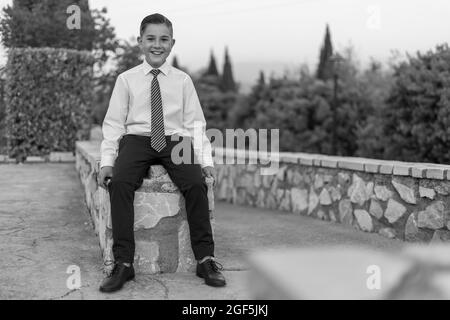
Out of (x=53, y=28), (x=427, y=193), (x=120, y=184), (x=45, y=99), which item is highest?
(x=53, y=28)

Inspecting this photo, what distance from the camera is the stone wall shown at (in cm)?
434

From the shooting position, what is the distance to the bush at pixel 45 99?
930cm

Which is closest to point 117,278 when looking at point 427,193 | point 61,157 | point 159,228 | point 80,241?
point 159,228

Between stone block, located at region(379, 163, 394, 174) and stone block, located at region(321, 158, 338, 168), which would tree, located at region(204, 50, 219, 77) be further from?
stone block, located at region(379, 163, 394, 174)

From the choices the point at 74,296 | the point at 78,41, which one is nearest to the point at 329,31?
the point at 78,41

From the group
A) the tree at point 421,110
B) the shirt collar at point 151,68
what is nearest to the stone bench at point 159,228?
the shirt collar at point 151,68

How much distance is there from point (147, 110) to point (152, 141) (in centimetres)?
23

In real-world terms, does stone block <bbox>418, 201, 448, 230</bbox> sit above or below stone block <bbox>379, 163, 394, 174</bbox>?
below

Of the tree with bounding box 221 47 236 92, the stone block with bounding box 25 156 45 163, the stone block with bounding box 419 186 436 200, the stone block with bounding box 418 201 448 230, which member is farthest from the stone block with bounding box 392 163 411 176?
the tree with bounding box 221 47 236 92

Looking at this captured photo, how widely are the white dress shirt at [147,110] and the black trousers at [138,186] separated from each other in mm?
80

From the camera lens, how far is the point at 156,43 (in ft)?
11.2

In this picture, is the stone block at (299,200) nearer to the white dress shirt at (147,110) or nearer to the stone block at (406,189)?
the stone block at (406,189)

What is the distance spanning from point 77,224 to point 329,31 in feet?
100

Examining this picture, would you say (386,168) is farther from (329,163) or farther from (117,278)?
(117,278)
